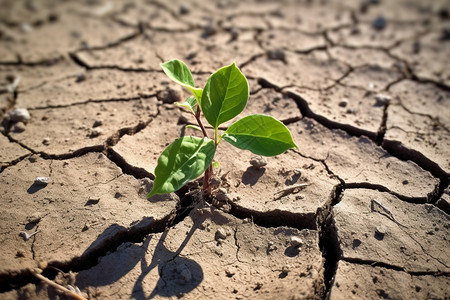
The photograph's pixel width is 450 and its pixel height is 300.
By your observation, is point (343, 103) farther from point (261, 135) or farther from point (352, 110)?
point (261, 135)

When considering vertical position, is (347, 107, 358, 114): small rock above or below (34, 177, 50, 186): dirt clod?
above

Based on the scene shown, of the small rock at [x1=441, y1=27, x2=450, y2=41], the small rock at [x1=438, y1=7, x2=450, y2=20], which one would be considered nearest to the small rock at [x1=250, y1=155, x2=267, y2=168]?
the small rock at [x1=441, y1=27, x2=450, y2=41]

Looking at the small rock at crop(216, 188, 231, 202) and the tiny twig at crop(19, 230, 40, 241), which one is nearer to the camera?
the tiny twig at crop(19, 230, 40, 241)

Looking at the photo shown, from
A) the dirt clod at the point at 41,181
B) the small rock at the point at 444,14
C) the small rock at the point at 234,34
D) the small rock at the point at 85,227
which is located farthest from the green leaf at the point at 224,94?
the small rock at the point at 444,14

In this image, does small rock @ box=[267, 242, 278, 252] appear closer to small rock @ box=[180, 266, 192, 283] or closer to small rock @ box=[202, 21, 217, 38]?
small rock @ box=[180, 266, 192, 283]

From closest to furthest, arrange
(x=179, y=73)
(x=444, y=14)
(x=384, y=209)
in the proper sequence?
(x=179, y=73)
(x=384, y=209)
(x=444, y=14)

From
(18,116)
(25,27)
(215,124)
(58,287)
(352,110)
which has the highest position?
(215,124)

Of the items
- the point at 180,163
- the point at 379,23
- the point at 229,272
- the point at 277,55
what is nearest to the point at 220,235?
the point at 229,272

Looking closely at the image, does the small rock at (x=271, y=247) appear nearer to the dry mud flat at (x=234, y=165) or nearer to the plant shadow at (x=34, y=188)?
the dry mud flat at (x=234, y=165)
